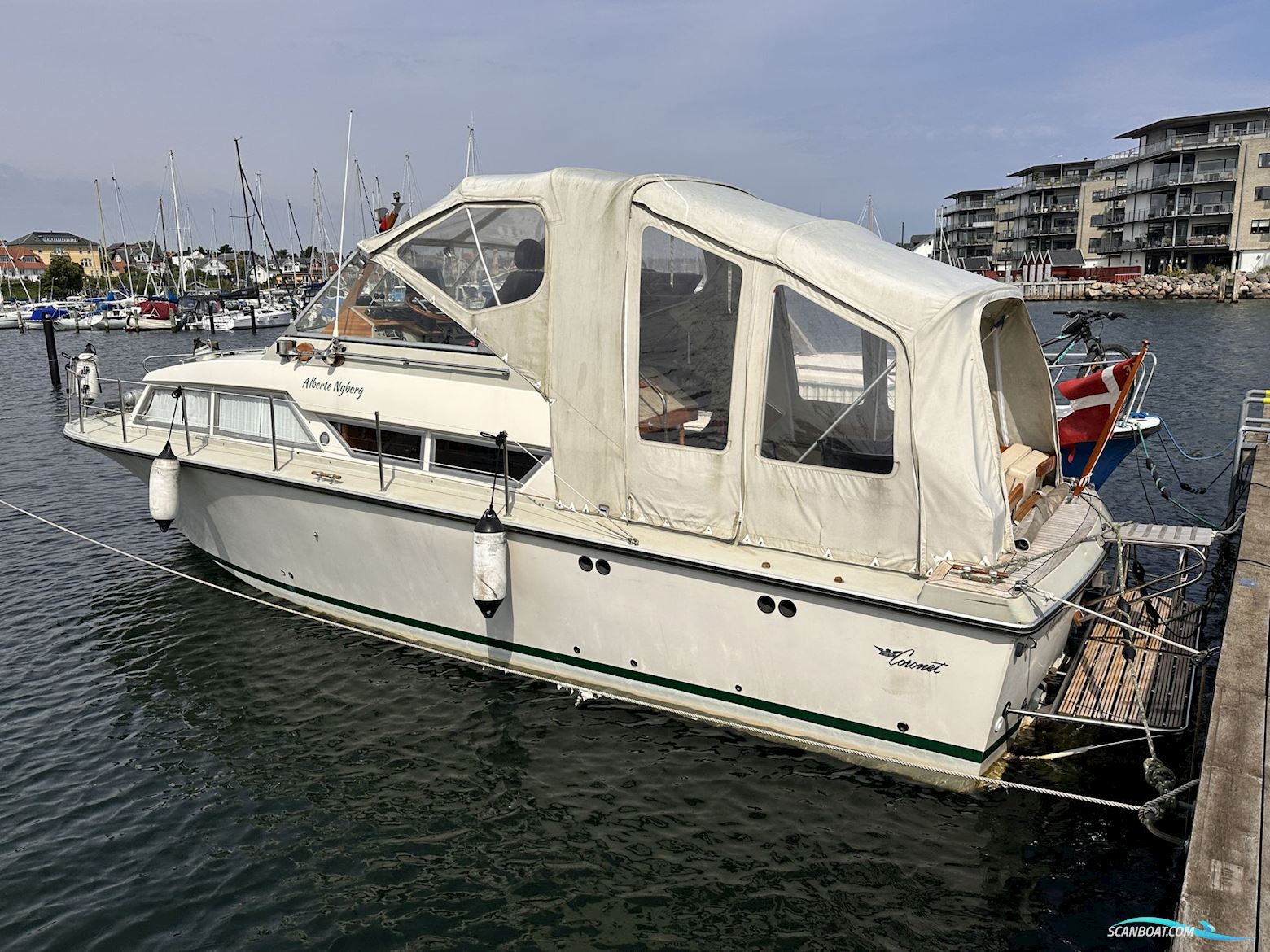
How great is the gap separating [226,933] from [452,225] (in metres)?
5.92

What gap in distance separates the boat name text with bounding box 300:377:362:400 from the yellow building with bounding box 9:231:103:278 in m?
146

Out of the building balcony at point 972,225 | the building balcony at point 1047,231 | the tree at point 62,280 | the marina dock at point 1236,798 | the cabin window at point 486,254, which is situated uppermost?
the building balcony at point 972,225

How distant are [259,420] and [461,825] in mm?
5519

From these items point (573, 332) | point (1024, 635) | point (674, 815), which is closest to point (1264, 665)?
point (1024, 635)

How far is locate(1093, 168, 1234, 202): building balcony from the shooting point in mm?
67938

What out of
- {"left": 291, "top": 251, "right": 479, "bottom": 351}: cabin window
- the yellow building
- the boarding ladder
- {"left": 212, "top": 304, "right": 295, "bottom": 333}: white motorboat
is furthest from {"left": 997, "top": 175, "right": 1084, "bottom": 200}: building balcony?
the yellow building

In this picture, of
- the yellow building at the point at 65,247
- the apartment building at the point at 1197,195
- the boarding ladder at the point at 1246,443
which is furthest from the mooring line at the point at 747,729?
the yellow building at the point at 65,247

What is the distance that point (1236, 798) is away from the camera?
15.8 ft

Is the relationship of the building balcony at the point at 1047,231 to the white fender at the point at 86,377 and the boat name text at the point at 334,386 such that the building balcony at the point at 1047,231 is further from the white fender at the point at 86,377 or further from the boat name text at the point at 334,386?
the white fender at the point at 86,377

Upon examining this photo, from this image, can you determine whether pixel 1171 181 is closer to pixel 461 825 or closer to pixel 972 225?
pixel 972 225

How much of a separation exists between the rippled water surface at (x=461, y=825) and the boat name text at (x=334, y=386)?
2575mm

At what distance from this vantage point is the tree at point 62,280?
305ft

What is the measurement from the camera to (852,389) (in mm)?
6926

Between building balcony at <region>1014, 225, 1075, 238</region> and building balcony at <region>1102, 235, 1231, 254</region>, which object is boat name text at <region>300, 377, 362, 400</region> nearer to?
building balcony at <region>1102, 235, 1231, 254</region>
